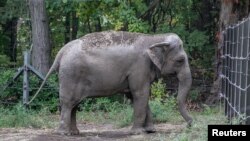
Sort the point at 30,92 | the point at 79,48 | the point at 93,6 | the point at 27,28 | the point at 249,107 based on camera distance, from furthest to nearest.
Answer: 1. the point at 27,28
2. the point at 93,6
3. the point at 30,92
4. the point at 79,48
5. the point at 249,107

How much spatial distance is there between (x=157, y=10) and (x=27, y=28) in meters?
5.77

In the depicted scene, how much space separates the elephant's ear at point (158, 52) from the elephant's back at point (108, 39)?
360mm

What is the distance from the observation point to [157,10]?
2227cm

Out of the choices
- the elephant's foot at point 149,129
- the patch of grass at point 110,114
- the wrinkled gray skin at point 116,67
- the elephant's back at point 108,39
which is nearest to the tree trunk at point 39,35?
the patch of grass at point 110,114

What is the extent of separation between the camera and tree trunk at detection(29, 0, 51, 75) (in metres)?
18.0

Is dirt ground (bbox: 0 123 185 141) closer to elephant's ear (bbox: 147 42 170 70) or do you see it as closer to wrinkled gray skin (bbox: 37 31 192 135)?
wrinkled gray skin (bbox: 37 31 192 135)

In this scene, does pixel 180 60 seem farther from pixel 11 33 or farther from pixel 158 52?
pixel 11 33

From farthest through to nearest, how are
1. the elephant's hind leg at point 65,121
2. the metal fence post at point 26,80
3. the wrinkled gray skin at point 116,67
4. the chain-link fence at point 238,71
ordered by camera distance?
the metal fence post at point 26,80 < the elephant's hind leg at point 65,121 < the wrinkled gray skin at point 116,67 < the chain-link fence at point 238,71

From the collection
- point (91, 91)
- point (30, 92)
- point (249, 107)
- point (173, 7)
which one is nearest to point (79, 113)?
point (30, 92)

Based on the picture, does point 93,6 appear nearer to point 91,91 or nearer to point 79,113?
point 79,113

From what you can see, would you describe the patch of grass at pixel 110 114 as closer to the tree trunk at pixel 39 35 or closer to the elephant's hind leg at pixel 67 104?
the elephant's hind leg at pixel 67 104

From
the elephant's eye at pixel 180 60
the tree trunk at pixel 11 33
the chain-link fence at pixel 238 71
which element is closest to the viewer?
the chain-link fence at pixel 238 71

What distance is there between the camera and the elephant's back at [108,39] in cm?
1041

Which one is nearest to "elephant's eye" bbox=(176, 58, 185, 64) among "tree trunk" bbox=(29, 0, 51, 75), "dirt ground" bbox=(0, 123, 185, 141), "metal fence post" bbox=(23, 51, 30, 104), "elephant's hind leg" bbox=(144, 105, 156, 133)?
"elephant's hind leg" bbox=(144, 105, 156, 133)
